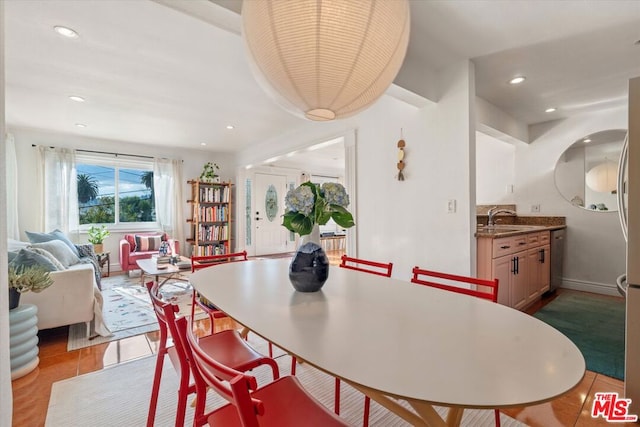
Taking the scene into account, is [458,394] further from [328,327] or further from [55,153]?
[55,153]

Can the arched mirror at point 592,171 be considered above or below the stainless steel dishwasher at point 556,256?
above

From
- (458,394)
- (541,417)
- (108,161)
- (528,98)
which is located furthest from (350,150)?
(108,161)

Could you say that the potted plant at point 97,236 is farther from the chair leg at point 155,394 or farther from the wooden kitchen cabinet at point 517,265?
the wooden kitchen cabinet at point 517,265

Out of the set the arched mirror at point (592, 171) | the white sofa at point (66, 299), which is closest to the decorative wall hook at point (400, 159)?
the arched mirror at point (592, 171)

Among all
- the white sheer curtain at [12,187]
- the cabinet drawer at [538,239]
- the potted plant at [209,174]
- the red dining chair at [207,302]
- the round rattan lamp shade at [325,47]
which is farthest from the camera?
the potted plant at [209,174]

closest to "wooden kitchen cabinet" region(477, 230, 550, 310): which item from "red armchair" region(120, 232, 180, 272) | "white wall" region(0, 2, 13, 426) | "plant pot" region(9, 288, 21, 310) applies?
"white wall" region(0, 2, 13, 426)

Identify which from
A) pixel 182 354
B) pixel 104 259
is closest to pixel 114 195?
pixel 104 259

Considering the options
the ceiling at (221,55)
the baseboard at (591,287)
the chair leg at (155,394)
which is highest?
the ceiling at (221,55)

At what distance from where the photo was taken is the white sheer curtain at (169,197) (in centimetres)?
573

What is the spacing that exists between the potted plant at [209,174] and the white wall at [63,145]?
263 millimetres

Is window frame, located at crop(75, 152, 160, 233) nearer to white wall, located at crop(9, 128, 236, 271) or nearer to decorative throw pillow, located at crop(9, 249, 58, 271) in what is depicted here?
white wall, located at crop(9, 128, 236, 271)

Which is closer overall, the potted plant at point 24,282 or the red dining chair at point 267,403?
the red dining chair at point 267,403

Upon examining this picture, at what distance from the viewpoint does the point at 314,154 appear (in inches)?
264

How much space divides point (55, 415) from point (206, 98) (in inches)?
115
